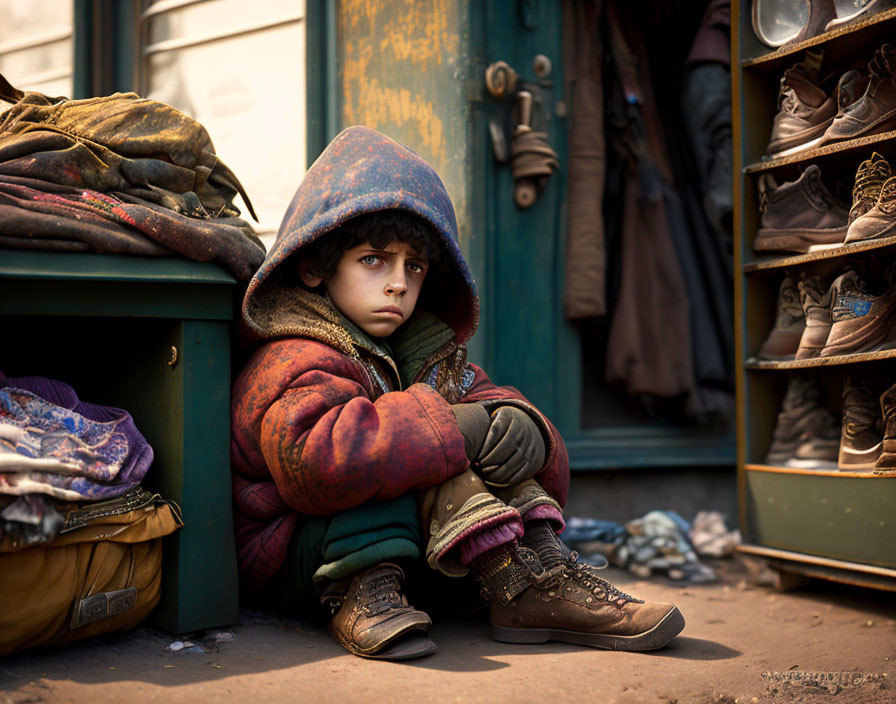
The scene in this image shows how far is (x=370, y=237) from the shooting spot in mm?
2057

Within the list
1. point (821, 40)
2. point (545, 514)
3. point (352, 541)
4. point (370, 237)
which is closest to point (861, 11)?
point (821, 40)

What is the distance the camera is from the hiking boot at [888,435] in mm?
2373

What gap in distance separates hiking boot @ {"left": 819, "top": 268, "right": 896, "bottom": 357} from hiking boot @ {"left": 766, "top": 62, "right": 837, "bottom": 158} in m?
0.48

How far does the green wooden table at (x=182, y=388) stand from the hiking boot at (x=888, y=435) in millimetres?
1770

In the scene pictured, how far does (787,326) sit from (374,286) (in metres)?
1.47

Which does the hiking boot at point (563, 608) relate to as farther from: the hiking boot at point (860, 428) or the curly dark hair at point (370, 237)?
the hiking boot at point (860, 428)

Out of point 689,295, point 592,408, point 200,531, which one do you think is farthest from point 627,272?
point 200,531

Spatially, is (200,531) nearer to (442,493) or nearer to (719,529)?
(442,493)

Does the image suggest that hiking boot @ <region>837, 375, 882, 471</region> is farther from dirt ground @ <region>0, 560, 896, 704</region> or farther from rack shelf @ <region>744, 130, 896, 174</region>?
rack shelf @ <region>744, 130, 896, 174</region>

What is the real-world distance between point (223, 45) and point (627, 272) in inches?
83.1

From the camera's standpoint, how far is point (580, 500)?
12.3 feet

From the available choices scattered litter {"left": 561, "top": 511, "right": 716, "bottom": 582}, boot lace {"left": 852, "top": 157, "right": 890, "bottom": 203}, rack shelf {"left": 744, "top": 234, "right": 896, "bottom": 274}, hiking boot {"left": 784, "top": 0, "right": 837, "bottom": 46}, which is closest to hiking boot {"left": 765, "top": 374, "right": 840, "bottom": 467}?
rack shelf {"left": 744, "top": 234, "right": 896, "bottom": 274}

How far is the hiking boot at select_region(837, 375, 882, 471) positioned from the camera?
98.2 inches

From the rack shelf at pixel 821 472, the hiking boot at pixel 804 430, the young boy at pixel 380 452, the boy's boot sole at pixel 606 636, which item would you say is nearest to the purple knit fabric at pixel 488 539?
the young boy at pixel 380 452
